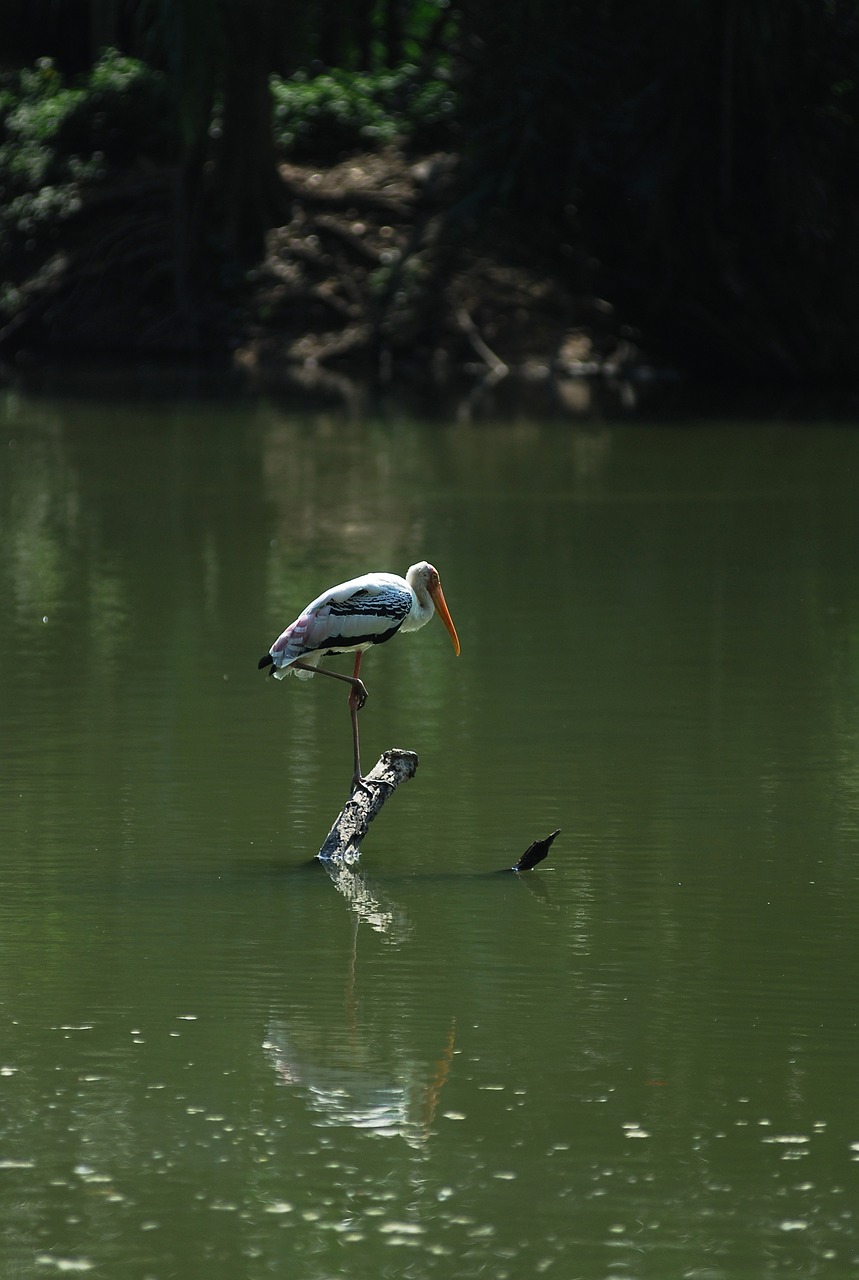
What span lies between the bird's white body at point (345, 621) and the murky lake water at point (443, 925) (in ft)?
2.17

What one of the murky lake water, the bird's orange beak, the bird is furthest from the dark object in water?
the bird's orange beak

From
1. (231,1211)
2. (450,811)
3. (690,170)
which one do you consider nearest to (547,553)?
(450,811)

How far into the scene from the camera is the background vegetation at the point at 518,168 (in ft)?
88.6

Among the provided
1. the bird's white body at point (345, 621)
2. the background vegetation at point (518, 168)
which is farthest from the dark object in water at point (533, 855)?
the background vegetation at point (518, 168)

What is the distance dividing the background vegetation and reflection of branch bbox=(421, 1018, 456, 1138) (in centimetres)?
2096

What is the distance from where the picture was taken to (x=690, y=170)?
2733cm

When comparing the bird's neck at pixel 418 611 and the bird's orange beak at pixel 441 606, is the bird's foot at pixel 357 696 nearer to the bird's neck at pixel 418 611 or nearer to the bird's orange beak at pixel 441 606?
the bird's neck at pixel 418 611

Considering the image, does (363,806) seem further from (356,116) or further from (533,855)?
(356,116)

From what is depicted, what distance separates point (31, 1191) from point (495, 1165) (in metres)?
1.06

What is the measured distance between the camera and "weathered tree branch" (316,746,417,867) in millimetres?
8125

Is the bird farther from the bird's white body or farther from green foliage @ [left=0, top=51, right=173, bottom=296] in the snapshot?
green foliage @ [left=0, top=51, right=173, bottom=296]

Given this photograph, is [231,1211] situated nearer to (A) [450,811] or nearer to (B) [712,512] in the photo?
(A) [450,811]

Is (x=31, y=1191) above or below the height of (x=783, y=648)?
below

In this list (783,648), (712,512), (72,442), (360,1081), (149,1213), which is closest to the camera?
(149,1213)
